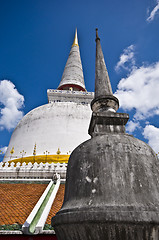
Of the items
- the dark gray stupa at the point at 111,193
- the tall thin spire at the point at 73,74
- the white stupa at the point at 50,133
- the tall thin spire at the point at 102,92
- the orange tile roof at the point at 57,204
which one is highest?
the tall thin spire at the point at 73,74

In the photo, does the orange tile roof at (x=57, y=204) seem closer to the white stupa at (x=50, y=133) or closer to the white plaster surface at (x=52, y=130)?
the white stupa at (x=50, y=133)

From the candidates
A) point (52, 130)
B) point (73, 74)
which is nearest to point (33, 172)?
point (52, 130)

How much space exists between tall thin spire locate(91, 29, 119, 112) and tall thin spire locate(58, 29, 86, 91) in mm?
17994

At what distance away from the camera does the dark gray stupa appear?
4.10 feet

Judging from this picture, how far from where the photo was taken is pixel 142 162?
1.60 metres

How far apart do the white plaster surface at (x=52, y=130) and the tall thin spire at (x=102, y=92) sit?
28.5 ft

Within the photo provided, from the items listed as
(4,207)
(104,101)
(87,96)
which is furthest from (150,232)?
(87,96)

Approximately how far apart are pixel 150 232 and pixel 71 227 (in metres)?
0.56

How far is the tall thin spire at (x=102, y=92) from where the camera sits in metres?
2.22

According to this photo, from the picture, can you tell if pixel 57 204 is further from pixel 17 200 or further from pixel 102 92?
pixel 102 92

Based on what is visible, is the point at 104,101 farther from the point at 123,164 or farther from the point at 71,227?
the point at 71,227

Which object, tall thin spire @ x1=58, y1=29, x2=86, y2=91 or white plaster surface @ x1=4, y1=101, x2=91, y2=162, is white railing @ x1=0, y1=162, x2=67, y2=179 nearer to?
white plaster surface @ x1=4, y1=101, x2=91, y2=162

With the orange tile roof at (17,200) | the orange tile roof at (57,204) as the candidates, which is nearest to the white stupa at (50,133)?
the orange tile roof at (17,200)

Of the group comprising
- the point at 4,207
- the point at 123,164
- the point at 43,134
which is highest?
the point at 43,134
